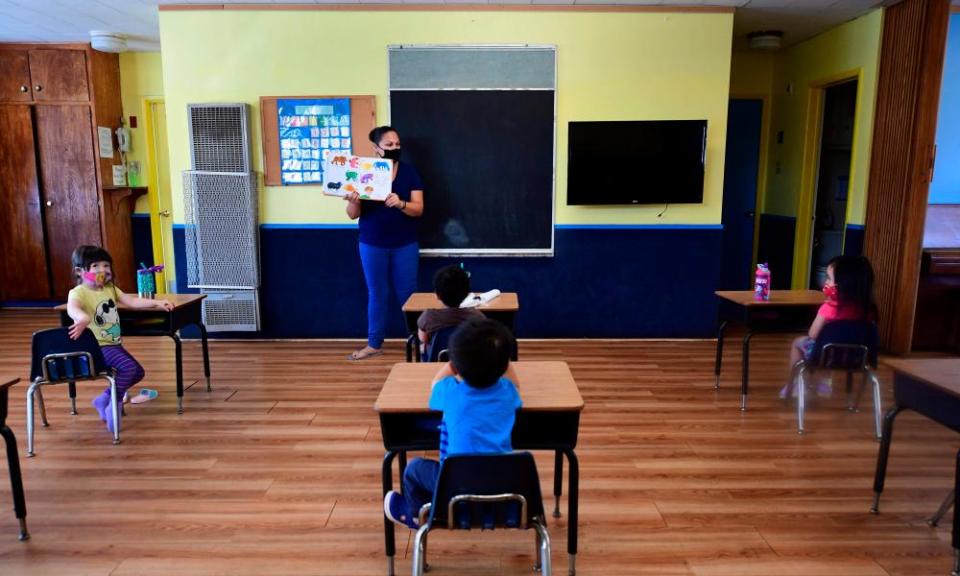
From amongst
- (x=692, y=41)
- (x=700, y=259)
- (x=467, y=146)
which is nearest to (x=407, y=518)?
(x=467, y=146)

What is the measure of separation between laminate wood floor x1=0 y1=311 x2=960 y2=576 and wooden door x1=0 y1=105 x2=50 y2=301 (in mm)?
3561

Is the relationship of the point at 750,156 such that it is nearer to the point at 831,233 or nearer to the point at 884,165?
the point at 831,233

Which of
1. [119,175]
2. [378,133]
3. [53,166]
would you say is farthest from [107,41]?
[378,133]

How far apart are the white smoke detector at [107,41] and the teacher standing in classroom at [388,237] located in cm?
328

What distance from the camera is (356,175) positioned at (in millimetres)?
4891

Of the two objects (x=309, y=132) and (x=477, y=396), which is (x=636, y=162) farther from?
(x=477, y=396)

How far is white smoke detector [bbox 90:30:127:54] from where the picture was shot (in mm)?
6336

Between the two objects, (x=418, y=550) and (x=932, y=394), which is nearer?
(x=418, y=550)

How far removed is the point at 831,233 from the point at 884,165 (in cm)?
157

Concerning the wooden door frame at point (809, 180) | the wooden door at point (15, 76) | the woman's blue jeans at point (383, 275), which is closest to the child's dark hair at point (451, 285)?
the woman's blue jeans at point (383, 275)

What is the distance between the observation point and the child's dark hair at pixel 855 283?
3.43 meters

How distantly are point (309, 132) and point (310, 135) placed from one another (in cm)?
3

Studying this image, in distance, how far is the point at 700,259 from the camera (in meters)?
5.75

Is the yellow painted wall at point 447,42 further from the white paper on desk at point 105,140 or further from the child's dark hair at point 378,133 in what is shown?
the white paper on desk at point 105,140
